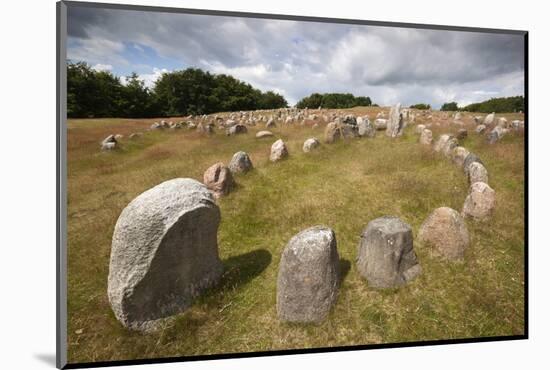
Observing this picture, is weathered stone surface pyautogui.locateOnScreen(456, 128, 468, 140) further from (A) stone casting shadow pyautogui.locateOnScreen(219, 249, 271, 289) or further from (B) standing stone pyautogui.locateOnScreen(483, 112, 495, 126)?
(A) stone casting shadow pyautogui.locateOnScreen(219, 249, 271, 289)

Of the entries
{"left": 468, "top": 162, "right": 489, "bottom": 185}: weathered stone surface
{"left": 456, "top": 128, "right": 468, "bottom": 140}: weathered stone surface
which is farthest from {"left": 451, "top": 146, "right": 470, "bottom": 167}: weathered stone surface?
{"left": 468, "top": 162, "right": 489, "bottom": 185}: weathered stone surface

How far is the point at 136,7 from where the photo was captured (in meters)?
3.18

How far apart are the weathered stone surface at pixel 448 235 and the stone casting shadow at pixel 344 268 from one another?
1148 millimetres

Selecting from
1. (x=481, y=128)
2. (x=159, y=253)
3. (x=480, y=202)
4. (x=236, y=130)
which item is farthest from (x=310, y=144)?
(x=159, y=253)

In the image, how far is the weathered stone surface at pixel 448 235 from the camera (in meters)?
3.67

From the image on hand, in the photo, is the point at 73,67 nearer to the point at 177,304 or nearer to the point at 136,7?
the point at 136,7

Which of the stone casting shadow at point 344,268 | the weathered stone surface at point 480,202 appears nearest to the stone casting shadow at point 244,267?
the stone casting shadow at point 344,268

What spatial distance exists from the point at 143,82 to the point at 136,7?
779 millimetres

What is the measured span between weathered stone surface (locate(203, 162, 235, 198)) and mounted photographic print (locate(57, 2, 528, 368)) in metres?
0.05

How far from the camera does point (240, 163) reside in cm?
546

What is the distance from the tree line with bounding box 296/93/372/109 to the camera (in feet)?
13.2

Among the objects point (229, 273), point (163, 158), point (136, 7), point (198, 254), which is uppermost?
point (136, 7)

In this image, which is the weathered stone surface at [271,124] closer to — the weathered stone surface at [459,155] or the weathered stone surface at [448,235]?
the weathered stone surface at [448,235]

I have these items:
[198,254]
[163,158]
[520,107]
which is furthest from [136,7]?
[520,107]
